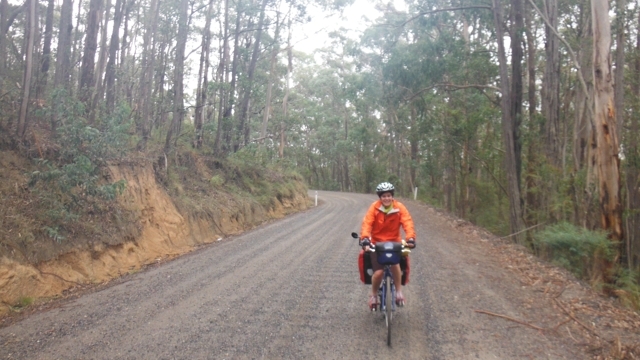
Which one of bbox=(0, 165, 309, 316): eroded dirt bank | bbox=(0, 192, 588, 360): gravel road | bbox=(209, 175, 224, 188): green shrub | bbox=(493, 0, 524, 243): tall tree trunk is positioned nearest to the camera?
bbox=(0, 192, 588, 360): gravel road

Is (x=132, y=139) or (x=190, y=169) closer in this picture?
(x=132, y=139)

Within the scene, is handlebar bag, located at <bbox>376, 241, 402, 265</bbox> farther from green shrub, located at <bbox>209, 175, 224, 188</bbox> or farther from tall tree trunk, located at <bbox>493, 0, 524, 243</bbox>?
green shrub, located at <bbox>209, 175, 224, 188</bbox>

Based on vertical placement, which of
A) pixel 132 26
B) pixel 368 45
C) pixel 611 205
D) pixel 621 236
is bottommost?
pixel 621 236

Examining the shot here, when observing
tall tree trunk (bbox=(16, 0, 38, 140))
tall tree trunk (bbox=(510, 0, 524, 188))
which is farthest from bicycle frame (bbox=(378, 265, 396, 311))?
tall tree trunk (bbox=(510, 0, 524, 188))

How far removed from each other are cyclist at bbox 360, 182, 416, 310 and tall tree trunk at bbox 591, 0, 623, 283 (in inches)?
225

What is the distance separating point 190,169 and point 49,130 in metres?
6.34

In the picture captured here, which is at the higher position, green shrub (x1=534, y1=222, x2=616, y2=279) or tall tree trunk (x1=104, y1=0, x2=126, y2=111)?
tall tree trunk (x1=104, y1=0, x2=126, y2=111)

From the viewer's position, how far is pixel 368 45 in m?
25.4

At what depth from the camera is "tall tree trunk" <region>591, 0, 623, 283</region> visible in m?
9.15

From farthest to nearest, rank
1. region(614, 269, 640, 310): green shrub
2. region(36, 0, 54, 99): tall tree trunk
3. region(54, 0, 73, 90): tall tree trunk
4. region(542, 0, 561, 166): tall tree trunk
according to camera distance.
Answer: region(542, 0, 561, 166): tall tree trunk, region(54, 0, 73, 90): tall tree trunk, region(36, 0, 54, 99): tall tree trunk, region(614, 269, 640, 310): green shrub

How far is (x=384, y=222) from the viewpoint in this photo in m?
5.80

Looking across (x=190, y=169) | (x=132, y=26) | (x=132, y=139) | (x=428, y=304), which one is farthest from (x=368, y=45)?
(x=428, y=304)

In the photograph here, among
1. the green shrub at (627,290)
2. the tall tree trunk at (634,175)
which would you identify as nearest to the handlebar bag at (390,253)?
the green shrub at (627,290)

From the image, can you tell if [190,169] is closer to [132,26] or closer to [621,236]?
[621,236]
